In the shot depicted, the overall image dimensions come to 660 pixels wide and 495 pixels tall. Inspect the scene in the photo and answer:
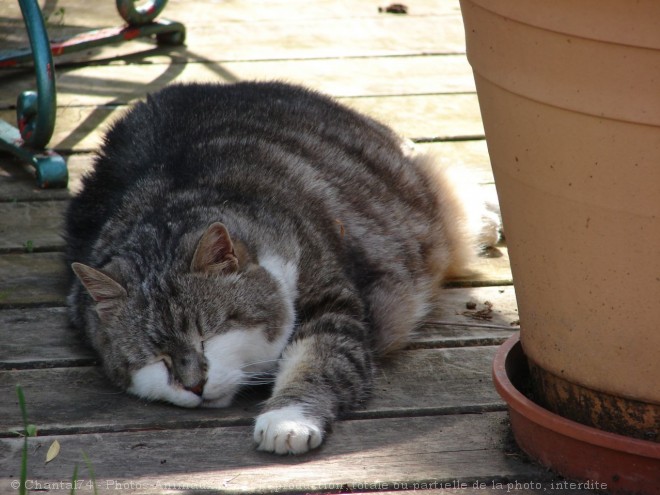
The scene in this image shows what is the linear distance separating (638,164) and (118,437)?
4.15ft

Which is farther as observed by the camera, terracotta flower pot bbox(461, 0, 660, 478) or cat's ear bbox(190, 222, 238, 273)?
cat's ear bbox(190, 222, 238, 273)

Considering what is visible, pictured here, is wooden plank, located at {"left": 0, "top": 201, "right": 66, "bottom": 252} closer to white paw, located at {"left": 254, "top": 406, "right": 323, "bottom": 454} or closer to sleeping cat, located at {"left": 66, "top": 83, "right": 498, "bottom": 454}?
sleeping cat, located at {"left": 66, "top": 83, "right": 498, "bottom": 454}

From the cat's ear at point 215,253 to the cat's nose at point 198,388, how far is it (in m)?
0.27

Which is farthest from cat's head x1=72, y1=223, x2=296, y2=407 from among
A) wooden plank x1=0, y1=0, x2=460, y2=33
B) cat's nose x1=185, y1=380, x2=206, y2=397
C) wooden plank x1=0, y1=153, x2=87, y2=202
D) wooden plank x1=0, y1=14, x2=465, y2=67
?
wooden plank x1=0, y1=0, x2=460, y2=33

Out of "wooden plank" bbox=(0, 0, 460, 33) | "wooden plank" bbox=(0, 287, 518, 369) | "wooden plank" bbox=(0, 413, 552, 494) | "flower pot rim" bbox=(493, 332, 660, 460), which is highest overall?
"flower pot rim" bbox=(493, 332, 660, 460)

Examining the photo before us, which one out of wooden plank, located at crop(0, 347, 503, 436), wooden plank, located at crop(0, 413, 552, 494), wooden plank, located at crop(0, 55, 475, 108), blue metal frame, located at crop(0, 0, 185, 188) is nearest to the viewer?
wooden plank, located at crop(0, 413, 552, 494)

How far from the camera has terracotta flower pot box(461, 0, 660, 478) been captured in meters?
1.54

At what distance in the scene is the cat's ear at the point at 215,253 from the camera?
2.28m

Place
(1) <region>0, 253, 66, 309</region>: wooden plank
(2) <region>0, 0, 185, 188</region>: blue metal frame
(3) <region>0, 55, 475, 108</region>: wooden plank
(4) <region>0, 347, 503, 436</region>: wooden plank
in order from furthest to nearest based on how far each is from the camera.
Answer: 1. (3) <region>0, 55, 475, 108</region>: wooden plank
2. (2) <region>0, 0, 185, 188</region>: blue metal frame
3. (1) <region>0, 253, 66, 309</region>: wooden plank
4. (4) <region>0, 347, 503, 436</region>: wooden plank

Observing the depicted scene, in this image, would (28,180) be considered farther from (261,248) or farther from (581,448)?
(581,448)

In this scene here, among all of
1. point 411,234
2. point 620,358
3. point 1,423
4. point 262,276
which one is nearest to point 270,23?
point 411,234

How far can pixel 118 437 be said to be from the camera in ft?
7.07

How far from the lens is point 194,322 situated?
89.5 inches

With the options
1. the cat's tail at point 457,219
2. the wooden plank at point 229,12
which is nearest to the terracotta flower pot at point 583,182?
the cat's tail at point 457,219
